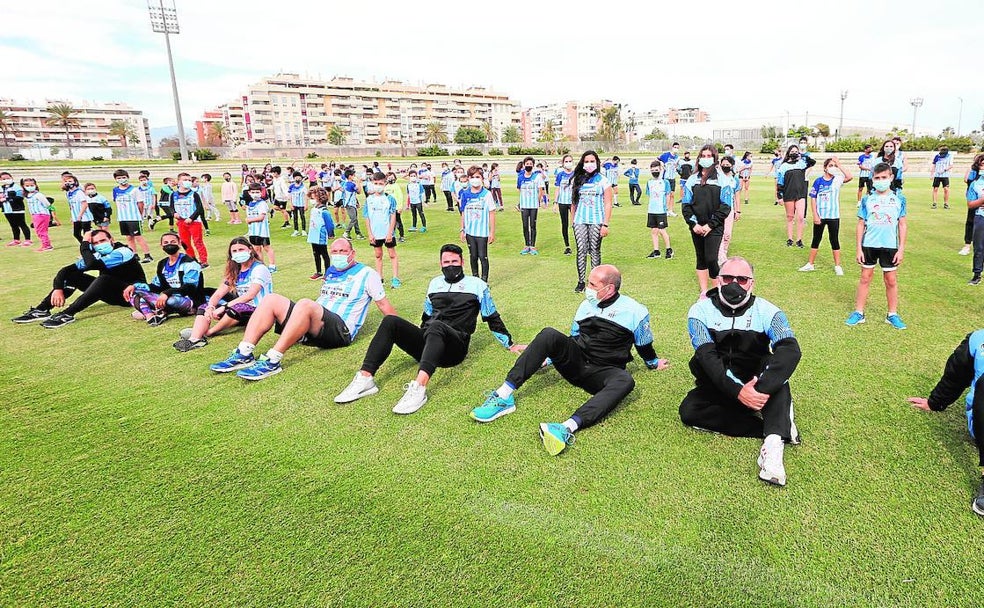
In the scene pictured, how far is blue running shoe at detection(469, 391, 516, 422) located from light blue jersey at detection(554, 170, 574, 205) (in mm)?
8459

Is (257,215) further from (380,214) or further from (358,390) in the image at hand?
(358,390)

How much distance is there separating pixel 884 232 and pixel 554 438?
5.19m

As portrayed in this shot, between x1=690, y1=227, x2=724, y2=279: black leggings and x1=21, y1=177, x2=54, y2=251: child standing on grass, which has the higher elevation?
x1=21, y1=177, x2=54, y2=251: child standing on grass

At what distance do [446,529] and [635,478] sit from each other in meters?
1.34

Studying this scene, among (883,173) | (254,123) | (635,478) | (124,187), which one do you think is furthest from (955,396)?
(254,123)

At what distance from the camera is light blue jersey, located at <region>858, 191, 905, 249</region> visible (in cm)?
639

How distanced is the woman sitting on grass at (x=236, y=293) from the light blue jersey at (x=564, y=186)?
7.50m

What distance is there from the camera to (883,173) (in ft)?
21.2

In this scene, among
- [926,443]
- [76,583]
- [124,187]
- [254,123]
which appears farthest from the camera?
[254,123]

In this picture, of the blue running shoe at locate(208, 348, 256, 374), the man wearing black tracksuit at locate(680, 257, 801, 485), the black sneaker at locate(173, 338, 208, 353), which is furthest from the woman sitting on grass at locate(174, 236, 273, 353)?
the man wearing black tracksuit at locate(680, 257, 801, 485)

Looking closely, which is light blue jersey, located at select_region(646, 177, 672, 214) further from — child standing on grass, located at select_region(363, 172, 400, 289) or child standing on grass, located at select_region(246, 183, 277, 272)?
child standing on grass, located at select_region(246, 183, 277, 272)

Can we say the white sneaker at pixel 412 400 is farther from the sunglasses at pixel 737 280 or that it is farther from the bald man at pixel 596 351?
the sunglasses at pixel 737 280

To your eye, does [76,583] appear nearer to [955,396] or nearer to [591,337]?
[591,337]

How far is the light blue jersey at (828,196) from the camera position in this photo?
30.1 ft
